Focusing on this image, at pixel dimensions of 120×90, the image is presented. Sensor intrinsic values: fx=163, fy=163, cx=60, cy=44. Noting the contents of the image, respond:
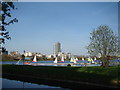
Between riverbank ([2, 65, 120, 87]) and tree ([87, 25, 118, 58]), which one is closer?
riverbank ([2, 65, 120, 87])

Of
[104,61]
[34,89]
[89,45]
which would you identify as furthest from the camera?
[89,45]

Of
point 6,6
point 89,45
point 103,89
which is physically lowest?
point 103,89

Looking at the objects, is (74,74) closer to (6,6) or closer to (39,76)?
(39,76)

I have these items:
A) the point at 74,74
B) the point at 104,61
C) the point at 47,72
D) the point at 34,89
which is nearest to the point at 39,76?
the point at 47,72

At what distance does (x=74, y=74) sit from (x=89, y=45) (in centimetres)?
1430

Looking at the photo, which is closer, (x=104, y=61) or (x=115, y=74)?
(x=115, y=74)

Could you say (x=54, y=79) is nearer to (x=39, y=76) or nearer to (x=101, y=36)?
(x=39, y=76)

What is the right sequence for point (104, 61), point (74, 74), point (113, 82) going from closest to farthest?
point (113, 82) → point (74, 74) → point (104, 61)

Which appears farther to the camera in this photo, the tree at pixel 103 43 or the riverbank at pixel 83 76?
the tree at pixel 103 43

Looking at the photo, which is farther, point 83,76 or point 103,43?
point 103,43

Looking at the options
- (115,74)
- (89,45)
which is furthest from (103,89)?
(89,45)

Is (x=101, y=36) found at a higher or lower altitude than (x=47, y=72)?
higher

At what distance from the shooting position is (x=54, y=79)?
21.3m

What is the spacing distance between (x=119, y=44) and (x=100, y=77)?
1778 centimetres
